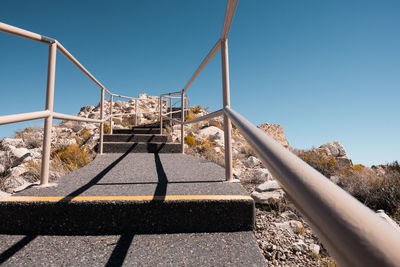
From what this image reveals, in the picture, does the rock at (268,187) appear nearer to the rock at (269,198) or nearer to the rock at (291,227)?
the rock at (269,198)

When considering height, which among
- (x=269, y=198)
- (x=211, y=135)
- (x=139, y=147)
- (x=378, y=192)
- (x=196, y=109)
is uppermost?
(x=196, y=109)

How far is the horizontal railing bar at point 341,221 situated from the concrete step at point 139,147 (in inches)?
113

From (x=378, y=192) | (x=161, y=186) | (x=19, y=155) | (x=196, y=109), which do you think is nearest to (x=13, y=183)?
(x=19, y=155)

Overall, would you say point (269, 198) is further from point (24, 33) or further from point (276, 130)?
point (276, 130)

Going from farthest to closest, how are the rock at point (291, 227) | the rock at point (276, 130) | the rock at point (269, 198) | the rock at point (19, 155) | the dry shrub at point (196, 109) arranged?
1. the dry shrub at point (196, 109)
2. the rock at point (276, 130)
3. the rock at point (19, 155)
4. the rock at point (269, 198)
5. the rock at point (291, 227)

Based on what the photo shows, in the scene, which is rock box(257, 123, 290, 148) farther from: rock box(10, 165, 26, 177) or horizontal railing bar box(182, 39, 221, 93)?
rock box(10, 165, 26, 177)

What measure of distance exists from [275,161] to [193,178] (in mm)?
1276

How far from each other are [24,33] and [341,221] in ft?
6.01

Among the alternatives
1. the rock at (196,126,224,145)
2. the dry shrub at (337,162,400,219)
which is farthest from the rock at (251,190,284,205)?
the rock at (196,126,224,145)

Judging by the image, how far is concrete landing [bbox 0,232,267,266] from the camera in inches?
34.7

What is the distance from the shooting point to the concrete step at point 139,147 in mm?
3047

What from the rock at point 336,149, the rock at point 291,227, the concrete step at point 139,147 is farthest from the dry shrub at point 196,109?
the rock at point 291,227

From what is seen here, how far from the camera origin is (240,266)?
0.86m

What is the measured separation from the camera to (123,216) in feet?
3.55
